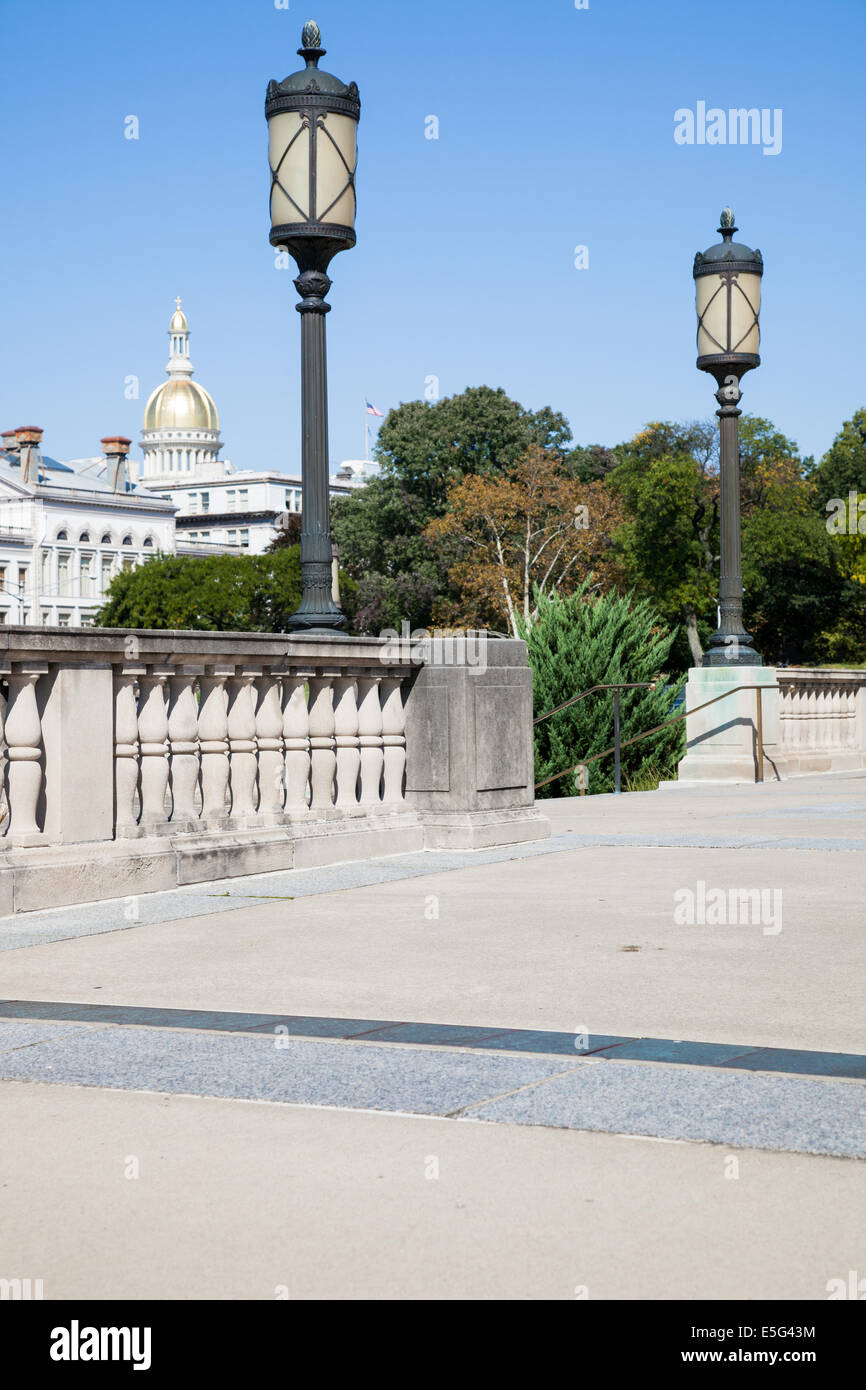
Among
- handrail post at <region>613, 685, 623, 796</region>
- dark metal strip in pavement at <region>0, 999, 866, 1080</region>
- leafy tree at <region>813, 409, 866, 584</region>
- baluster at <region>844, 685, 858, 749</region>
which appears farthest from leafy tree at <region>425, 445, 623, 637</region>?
dark metal strip in pavement at <region>0, 999, 866, 1080</region>

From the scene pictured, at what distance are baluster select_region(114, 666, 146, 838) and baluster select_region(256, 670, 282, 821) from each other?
108 cm

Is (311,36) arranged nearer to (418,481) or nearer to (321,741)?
(321,741)

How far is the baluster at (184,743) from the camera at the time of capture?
9.04 m

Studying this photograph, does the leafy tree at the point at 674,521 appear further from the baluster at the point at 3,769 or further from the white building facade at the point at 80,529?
the baluster at the point at 3,769

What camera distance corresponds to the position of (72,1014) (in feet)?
18.6

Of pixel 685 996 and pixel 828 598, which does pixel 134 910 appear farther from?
pixel 828 598

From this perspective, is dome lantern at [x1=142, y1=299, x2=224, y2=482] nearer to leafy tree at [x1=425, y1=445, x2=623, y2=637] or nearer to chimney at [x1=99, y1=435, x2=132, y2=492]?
chimney at [x1=99, y1=435, x2=132, y2=492]

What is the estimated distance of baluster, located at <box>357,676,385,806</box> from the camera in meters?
10.5

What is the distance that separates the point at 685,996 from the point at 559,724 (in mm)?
14597

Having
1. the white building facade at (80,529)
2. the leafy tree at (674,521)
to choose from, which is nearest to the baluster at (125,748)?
the leafy tree at (674,521)

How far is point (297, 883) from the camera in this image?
9242 mm

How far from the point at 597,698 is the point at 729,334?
495 centimetres

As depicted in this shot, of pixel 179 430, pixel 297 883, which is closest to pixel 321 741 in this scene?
pixel 297 883
